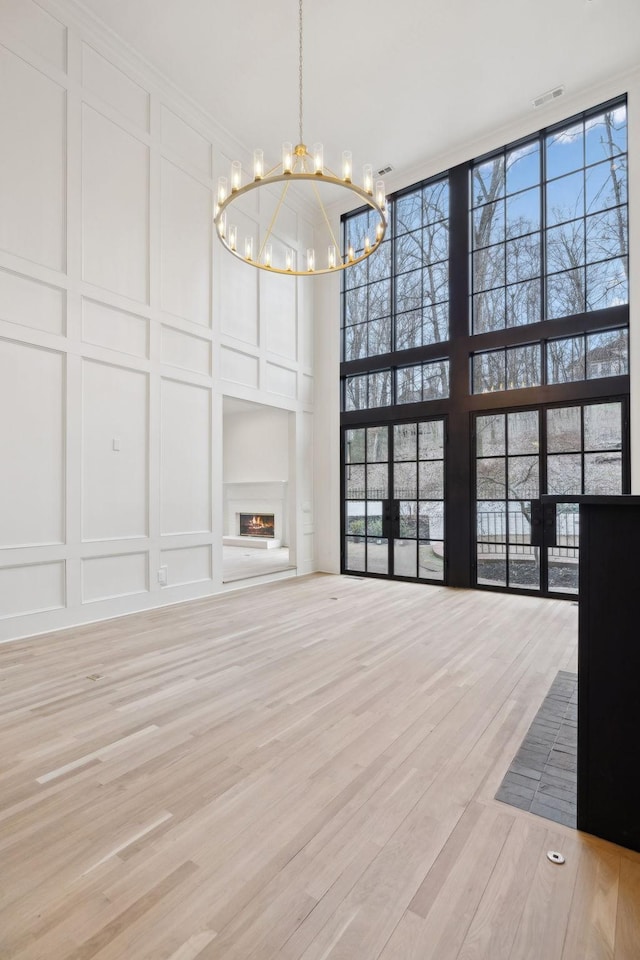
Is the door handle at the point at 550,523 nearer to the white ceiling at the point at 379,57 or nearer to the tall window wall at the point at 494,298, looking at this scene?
the tall window wall at the point at 494,298

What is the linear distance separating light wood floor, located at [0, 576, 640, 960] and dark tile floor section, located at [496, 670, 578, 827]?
67 millimetres

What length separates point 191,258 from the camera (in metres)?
5.87

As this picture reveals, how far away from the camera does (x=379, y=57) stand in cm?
529

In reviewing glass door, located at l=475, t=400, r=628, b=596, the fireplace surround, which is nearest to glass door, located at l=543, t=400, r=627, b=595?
glass door, located at l=475, t=400, r=628, b=596

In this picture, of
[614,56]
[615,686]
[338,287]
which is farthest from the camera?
[338,287]

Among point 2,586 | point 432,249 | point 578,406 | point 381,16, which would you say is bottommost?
point 2,586

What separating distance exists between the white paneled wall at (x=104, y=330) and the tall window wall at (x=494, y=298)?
6.93 ft

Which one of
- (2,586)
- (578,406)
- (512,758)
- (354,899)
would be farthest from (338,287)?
(354,899)

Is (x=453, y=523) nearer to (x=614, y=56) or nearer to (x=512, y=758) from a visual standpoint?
(x=512, y=758)

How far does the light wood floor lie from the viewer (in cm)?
137

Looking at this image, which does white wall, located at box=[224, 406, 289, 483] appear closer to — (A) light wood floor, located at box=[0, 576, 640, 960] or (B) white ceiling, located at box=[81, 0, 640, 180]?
(B) white ceiling, located at box=[81, 0, 640, 180]

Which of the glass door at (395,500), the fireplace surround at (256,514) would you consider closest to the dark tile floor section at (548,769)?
the glass door at (395,500)

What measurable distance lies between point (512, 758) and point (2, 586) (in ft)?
13.3

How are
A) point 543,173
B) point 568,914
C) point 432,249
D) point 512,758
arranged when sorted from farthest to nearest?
point 432,249
point 543,173
point 512,758
point 568,914
